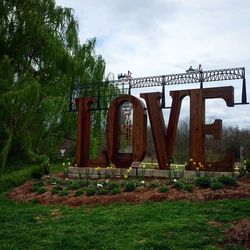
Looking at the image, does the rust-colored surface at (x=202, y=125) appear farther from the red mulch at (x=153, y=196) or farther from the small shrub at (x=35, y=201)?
the small shrub at (x=35, y=201)

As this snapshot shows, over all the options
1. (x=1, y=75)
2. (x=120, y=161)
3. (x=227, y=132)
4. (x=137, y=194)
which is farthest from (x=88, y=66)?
(x=227, y=132)

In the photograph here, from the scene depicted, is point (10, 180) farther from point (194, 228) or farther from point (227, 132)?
point (227, 132)

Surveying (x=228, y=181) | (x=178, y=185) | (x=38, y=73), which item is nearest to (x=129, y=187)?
(x=178, y=185)

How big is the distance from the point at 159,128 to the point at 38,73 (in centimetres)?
763

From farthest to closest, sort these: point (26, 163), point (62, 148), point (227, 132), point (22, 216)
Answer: point (227, 132)
point (62, 148)
point (26, 163)
point (22, 216)

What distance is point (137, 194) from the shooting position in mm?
9461

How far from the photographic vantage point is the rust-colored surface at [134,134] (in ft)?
42.5

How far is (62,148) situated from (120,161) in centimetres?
701

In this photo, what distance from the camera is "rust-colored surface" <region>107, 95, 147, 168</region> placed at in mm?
12961

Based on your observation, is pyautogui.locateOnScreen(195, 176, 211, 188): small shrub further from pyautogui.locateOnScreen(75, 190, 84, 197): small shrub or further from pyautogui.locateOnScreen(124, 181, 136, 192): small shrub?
pyautogui.locateOnScreen(75, 190, 84, 197): small shrub

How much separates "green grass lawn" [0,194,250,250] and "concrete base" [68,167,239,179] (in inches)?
130

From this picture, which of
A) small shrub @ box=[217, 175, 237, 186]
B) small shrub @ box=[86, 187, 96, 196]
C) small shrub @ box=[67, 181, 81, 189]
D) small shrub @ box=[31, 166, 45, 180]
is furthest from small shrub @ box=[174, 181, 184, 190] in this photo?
small shrub @ box=[31, 166, 45, 180]

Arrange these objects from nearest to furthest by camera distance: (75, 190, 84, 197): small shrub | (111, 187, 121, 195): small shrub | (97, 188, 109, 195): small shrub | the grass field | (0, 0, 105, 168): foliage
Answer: the grass field < (111, 187, 121, 195): small shrub < (97, 188, 109, 195): small shrub < (75, 190, 84, 197): small shrub < (0, 0, 105, 168): foliage

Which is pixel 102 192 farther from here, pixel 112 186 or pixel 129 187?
pixel 129 187
